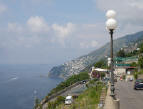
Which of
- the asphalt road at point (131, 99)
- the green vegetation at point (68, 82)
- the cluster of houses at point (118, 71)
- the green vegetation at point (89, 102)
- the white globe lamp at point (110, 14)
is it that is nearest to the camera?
the white globe lamp at point (110, 14)

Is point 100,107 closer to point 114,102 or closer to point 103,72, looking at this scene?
point 114,102

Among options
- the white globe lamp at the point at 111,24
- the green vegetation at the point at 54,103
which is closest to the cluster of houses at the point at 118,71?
the green vegetation at the point at 54,103

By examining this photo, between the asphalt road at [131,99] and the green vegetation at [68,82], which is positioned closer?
the asphalt road at [131,99]

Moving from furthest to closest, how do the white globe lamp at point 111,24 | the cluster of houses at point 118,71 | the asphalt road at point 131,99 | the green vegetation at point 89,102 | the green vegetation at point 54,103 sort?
1. the cluster of houses at point 118,71
2. the green vegetation at point 54,103
3. the asphalt road at point 131,99
4. the green vegetation at point 89,102
5. the white globe lamp at point 111,24

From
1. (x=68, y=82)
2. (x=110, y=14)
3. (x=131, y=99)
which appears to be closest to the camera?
(x=110, y=14)

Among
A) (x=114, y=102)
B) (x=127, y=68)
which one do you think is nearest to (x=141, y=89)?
(x=114, y=102)

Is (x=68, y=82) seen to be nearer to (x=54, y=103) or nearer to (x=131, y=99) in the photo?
(x=54, y=103)

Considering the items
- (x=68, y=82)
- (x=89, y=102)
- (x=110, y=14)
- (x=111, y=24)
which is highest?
(x=110, y=14)

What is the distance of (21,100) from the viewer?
116250mm

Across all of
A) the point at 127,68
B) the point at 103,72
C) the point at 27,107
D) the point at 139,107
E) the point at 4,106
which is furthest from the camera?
the point at 4,106

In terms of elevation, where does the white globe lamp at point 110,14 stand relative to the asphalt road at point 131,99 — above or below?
above

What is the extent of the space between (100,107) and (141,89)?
15429mm

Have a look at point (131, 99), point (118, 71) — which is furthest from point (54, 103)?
point (118, 71)

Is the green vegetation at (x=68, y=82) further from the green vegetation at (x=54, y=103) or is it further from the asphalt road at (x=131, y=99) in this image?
the asphalt road at (x=131, y=99)
